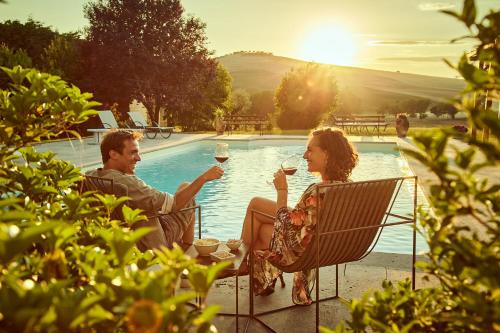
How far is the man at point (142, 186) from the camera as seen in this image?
3521 mm

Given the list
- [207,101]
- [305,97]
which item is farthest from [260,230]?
[207,101]

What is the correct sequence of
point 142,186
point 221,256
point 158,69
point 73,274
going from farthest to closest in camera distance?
point 158,69 → point 142,186 → point 221,256 → point 73,274

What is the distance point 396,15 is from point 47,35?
19440mm

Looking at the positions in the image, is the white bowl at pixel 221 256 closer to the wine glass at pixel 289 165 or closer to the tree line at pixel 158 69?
the wine glass at pixel 289 165

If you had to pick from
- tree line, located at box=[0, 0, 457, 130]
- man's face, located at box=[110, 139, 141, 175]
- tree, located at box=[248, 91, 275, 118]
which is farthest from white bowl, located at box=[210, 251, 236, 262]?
tree, located at box=[248, 91, 275, 118]

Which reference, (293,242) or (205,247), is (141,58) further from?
(293,242)

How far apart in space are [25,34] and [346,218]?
30407mm

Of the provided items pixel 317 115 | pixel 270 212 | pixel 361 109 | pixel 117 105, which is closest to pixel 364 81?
pixel 361 109

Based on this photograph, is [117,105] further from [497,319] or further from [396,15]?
[497,319]

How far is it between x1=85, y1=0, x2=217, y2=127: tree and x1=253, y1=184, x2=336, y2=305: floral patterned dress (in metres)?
19.1

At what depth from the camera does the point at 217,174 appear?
12.0ft

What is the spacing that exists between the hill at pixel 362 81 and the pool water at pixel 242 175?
3903cm

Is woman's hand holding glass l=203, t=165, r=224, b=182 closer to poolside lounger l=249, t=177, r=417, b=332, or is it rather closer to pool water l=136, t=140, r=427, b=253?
poolside lounger l=249, t=177, r=417, b=332

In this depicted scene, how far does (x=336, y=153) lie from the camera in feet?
11.0
